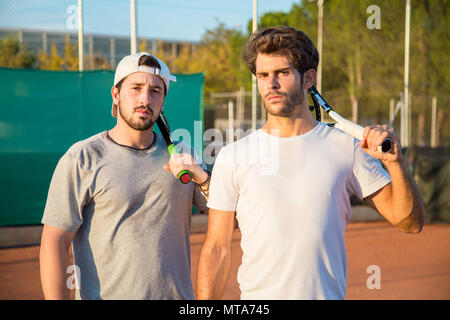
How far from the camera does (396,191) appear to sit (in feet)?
7.93

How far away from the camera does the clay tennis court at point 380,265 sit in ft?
21.6

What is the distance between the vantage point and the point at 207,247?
246 centimetres

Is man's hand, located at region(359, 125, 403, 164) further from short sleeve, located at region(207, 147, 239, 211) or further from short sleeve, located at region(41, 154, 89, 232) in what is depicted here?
short sleeve, located at region(41, 154, 89, 232)

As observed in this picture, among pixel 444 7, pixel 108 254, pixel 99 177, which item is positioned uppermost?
pixel 444 7

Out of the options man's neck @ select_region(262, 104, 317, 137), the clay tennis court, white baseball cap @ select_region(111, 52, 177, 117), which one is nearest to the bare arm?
white baseball cap @ select_region(111, 52, 177, 117)

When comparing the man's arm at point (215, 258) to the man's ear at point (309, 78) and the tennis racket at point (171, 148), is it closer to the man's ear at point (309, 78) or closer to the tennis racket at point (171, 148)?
the tennis racket at point (171, 148)

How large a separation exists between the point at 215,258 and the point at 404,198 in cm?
88

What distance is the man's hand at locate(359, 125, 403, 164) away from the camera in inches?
87.5

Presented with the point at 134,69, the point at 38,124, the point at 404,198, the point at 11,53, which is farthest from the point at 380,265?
the point at 11,53

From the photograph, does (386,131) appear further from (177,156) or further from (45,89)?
(45,89)

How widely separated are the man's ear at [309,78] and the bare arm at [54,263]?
1.33 m

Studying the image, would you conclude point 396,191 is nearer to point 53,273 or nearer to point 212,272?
point 212,272

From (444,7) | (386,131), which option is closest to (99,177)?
(386,131)
